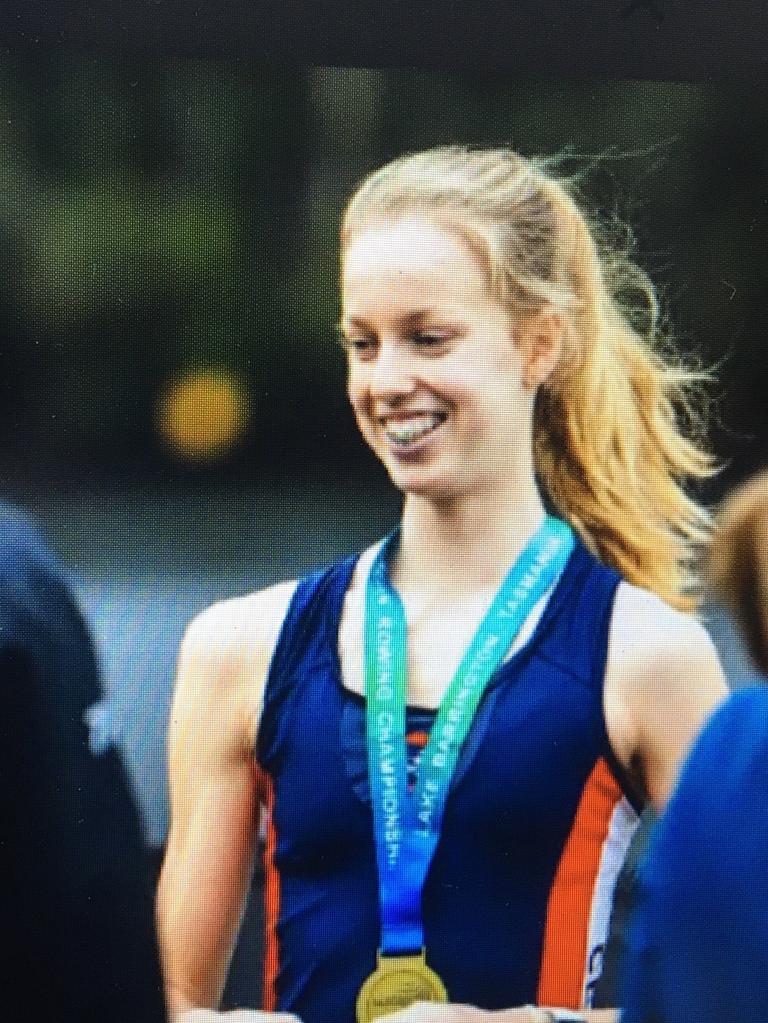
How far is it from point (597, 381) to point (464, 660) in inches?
18.4

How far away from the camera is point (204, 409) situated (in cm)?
292

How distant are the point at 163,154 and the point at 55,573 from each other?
0.64m

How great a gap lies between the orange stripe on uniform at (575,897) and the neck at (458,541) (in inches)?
13.3

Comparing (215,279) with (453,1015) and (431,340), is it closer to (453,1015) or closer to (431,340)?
(431,340)

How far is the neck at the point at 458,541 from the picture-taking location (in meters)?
2.99

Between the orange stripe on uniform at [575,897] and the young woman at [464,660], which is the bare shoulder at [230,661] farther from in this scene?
the orange stripe on uniform at [575,897]

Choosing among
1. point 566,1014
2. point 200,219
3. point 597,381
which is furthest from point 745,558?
point 200,219

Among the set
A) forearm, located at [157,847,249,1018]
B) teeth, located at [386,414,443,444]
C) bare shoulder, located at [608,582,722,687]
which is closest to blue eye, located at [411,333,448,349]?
teeth, located at [386,414,443,444]

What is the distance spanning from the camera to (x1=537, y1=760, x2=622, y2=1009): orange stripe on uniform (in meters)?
2.96

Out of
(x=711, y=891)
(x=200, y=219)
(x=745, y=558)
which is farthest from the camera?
(x=745, y=558)

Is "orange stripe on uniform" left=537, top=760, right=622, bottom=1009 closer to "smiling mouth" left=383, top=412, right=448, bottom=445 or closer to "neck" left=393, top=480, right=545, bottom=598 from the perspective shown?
"neck" left=393, top=480, right=545, bottom=598

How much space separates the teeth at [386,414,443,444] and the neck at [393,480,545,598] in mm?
95

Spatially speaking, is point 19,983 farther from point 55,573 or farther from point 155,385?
point 155,385

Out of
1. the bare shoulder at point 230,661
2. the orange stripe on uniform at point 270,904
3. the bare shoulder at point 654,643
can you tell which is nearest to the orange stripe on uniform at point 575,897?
the bare shoulder at point 654,643
